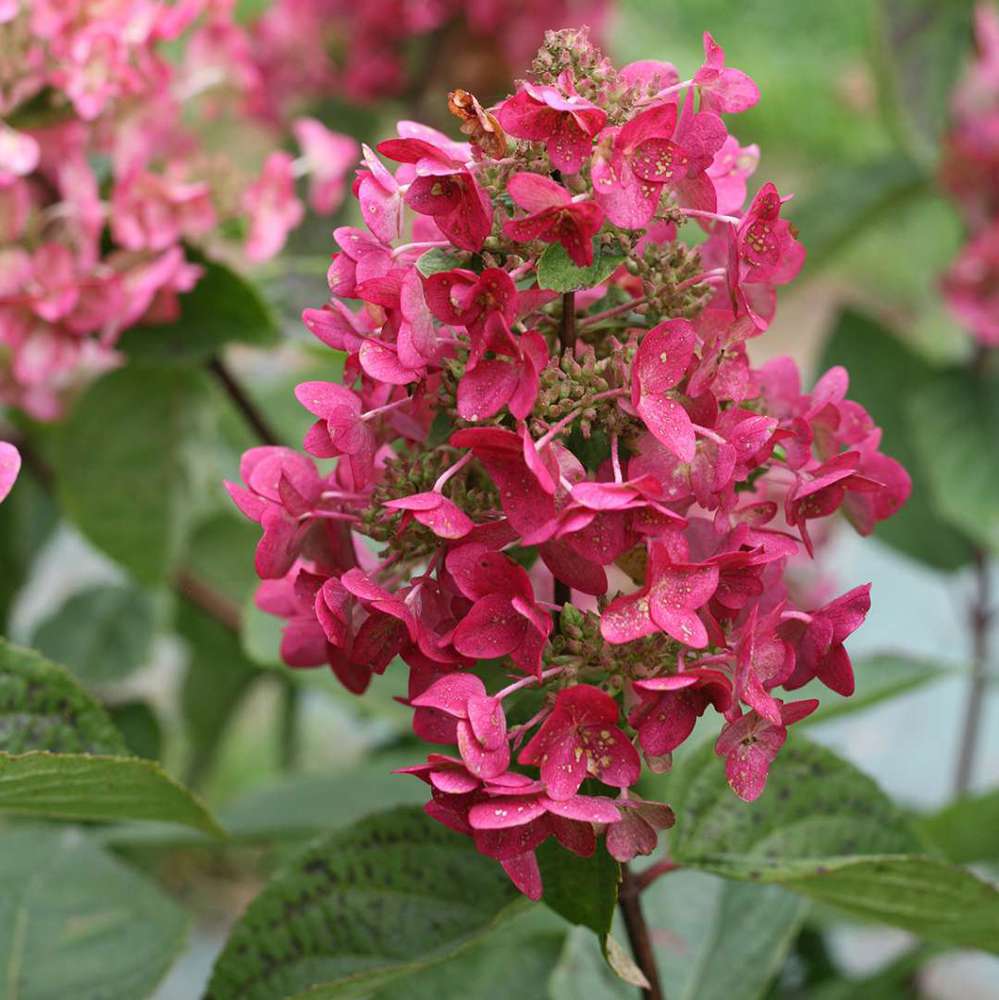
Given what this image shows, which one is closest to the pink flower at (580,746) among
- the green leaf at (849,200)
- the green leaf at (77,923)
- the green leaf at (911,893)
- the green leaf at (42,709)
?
the green leaf at (911,893)

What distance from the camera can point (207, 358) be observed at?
83 centimetres

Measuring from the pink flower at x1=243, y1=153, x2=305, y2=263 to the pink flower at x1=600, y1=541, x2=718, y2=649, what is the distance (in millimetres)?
455

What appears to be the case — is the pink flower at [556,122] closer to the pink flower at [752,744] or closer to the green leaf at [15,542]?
the pink flower at [752,744]

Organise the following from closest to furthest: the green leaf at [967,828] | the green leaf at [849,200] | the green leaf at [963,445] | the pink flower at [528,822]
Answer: the pink flower at [528,822], the green leaf at [967,828], the green leaf at [963,445], the green leaf at [849,200]

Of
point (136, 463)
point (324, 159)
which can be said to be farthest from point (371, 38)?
point (136, 463)

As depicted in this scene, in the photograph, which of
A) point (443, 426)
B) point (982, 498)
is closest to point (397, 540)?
point (443, 426)

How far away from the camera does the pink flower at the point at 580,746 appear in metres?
0.41

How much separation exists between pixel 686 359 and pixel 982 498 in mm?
711

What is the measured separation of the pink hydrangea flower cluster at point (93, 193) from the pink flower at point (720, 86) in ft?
1.20

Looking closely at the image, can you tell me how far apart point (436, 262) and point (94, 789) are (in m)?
0.23

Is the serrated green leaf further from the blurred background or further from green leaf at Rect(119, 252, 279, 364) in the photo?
green leaf at Rect(119, 252, 279, 364)

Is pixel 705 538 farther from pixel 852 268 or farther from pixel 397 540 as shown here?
pixel 852 268

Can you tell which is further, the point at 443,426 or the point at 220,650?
the point at 220,650

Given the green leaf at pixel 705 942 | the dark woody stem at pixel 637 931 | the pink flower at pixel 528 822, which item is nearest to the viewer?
the pink flower at pixel 528 822
